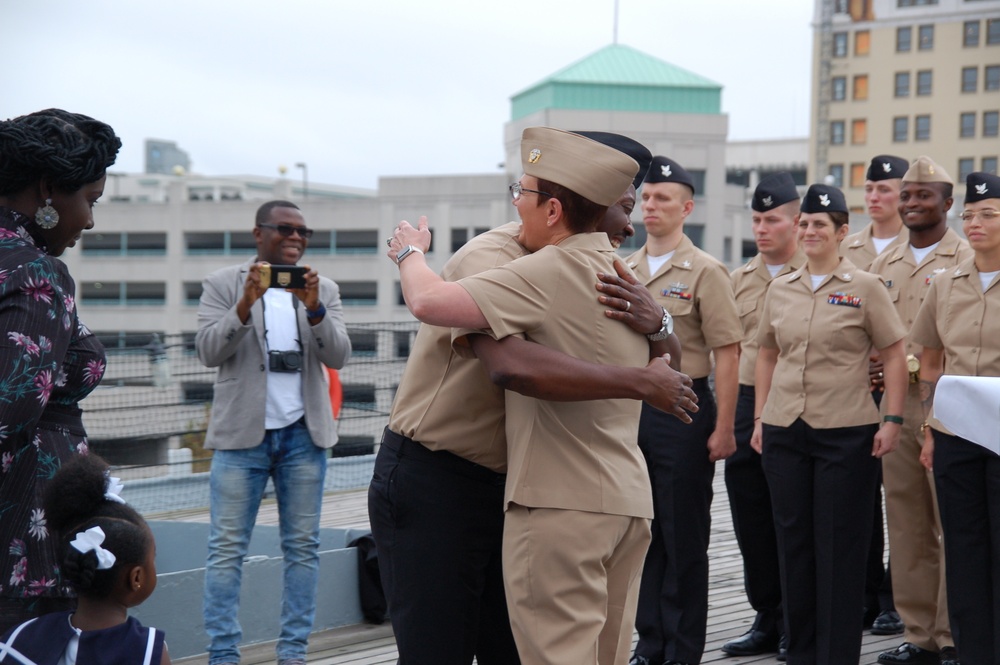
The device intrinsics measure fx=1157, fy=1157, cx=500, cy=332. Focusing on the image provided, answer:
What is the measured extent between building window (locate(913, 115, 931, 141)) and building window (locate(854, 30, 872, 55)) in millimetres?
6252

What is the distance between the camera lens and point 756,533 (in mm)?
5586

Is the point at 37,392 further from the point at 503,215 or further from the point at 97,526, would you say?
the point at 503,215

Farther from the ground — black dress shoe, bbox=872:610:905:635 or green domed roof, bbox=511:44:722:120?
green domed roof, bbox=511:44:722:120

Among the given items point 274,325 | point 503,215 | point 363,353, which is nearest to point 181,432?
point 363,353

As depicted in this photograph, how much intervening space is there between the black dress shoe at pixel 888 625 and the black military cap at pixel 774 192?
2169 mm

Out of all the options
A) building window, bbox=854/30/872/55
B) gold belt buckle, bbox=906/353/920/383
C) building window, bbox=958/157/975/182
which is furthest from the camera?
building window, bbox=854/30/872/55

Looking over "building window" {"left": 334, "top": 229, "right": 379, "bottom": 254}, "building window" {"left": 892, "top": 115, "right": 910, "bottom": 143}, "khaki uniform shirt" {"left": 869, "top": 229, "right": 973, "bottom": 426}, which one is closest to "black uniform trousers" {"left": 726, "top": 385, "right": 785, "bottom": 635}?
"khaki uniform shirt" {"left": 869, "top": 229, "right": 973, "bottom": 426}

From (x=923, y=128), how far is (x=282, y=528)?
8095cm

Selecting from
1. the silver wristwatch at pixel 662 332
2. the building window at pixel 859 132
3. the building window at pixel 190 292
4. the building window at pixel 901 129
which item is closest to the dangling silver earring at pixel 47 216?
the silver wristwatch at pixel 662 332

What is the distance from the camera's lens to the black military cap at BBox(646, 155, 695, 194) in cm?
515

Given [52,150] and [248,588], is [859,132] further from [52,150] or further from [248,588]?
[52,150]

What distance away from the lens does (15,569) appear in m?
2.59

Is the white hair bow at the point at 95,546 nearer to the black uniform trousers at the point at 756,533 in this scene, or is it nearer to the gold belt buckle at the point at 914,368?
the black uniform trousers at the point at 756,533

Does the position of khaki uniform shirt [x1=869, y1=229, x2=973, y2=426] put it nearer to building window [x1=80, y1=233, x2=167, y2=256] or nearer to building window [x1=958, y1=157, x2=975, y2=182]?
building window [x1=80, y1=233, x2=167, y2=256]
